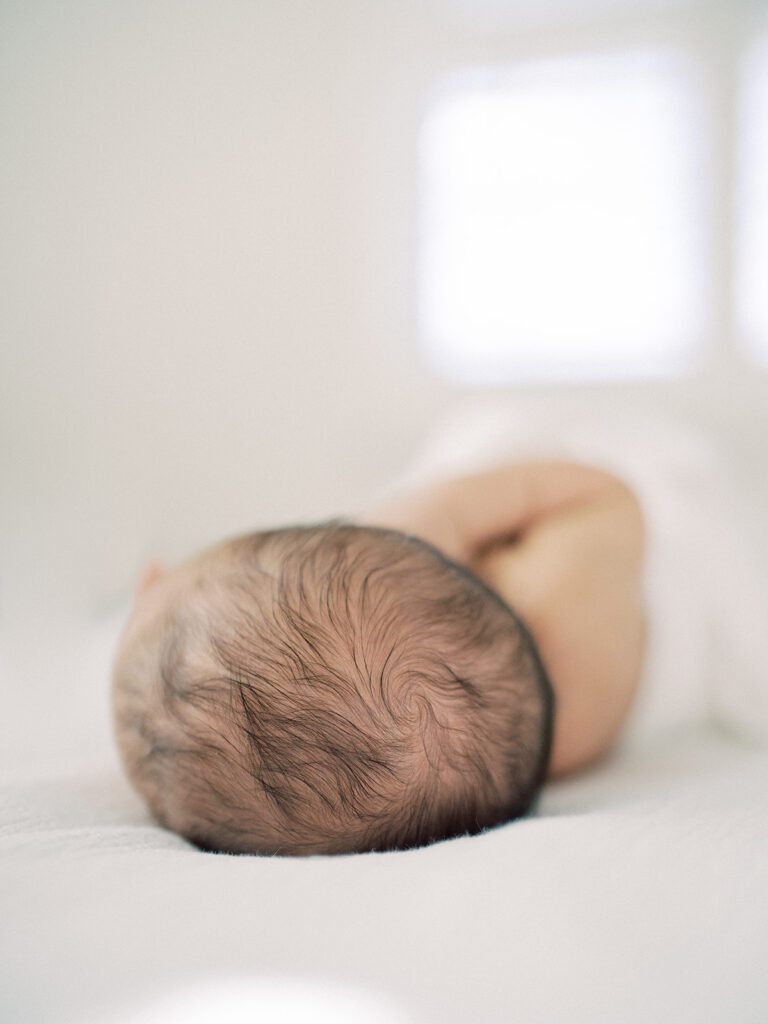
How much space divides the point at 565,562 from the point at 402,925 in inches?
18.4

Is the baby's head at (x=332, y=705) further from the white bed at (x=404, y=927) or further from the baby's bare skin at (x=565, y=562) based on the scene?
the baby's bare skin at (x=565, y=562)

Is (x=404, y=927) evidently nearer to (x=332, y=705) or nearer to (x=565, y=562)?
(x=332, y=705)

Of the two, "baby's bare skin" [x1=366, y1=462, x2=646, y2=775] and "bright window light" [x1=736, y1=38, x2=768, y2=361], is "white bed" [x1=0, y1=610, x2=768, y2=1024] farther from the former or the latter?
"bright window light" [x1=736, y1=38, x2=768, y2=361]

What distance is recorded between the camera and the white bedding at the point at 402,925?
36 cm

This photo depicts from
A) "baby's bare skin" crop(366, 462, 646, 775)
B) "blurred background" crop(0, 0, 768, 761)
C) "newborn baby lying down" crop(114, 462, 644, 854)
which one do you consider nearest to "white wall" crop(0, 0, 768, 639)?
"blurred background" crop(0, 0, 768, 761)

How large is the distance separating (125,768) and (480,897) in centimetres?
31

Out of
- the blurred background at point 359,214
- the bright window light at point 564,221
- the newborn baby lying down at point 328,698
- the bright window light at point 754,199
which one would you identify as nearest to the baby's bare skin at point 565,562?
the newborn baby lying down at point 328,698

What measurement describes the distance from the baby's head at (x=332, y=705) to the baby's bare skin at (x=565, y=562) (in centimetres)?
15

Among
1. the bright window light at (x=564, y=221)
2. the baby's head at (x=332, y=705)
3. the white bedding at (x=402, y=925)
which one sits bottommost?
the white bedding at (x=402, y=925)

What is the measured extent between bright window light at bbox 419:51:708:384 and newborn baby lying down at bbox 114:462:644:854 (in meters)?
1.18

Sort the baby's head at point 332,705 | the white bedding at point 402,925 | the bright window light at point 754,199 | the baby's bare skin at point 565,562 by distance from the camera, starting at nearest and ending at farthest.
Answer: the white bedding at point 402,925 < the baby's head at point 332,705 < the baby's bare skin at point 565,562 < the bright window light at point 754,199

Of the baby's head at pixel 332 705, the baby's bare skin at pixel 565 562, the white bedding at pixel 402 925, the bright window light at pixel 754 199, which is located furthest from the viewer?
the bright window light at pixel 754 199

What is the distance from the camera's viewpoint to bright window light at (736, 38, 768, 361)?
1637mm

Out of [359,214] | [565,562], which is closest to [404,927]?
[565,562]
